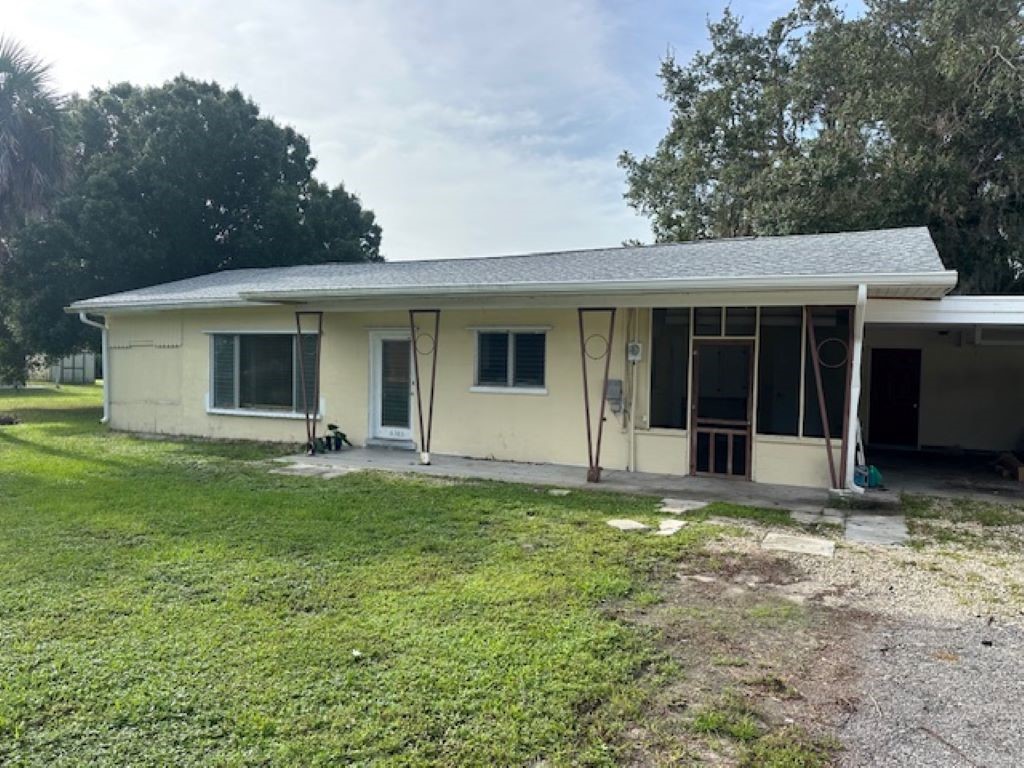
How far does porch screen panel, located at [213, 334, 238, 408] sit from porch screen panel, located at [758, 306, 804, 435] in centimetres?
869

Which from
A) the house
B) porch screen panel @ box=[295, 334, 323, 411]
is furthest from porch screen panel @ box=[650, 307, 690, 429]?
porch screen panel @ box=[295, 334, 323, 411]

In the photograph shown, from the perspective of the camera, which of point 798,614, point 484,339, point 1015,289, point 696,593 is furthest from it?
point 1015,289

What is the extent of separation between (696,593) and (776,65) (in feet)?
63.7

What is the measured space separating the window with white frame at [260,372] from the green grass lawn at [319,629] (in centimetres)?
418

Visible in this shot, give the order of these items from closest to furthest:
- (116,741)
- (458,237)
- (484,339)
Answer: (116,741) < (484,339) < (458,237)

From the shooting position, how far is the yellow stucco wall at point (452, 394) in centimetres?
875

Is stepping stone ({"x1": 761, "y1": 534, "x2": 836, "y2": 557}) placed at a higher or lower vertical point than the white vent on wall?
lower

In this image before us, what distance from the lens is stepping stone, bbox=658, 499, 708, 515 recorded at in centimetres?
678

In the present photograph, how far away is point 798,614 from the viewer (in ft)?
13.5

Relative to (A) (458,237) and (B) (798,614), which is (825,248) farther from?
(A) (458,237)

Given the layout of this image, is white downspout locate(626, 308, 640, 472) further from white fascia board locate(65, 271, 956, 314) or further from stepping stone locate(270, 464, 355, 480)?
stepping stone locate(270, 464, 355, 480)

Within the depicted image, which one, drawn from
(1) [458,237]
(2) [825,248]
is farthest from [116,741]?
(1) [458,237]

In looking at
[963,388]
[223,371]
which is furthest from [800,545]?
[223,371]

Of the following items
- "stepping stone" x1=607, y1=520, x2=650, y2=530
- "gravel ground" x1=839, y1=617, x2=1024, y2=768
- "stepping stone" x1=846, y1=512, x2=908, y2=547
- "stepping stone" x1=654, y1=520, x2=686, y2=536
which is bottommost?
"gravel ground" x1=839, y1=617, x2=1024, y2=768
